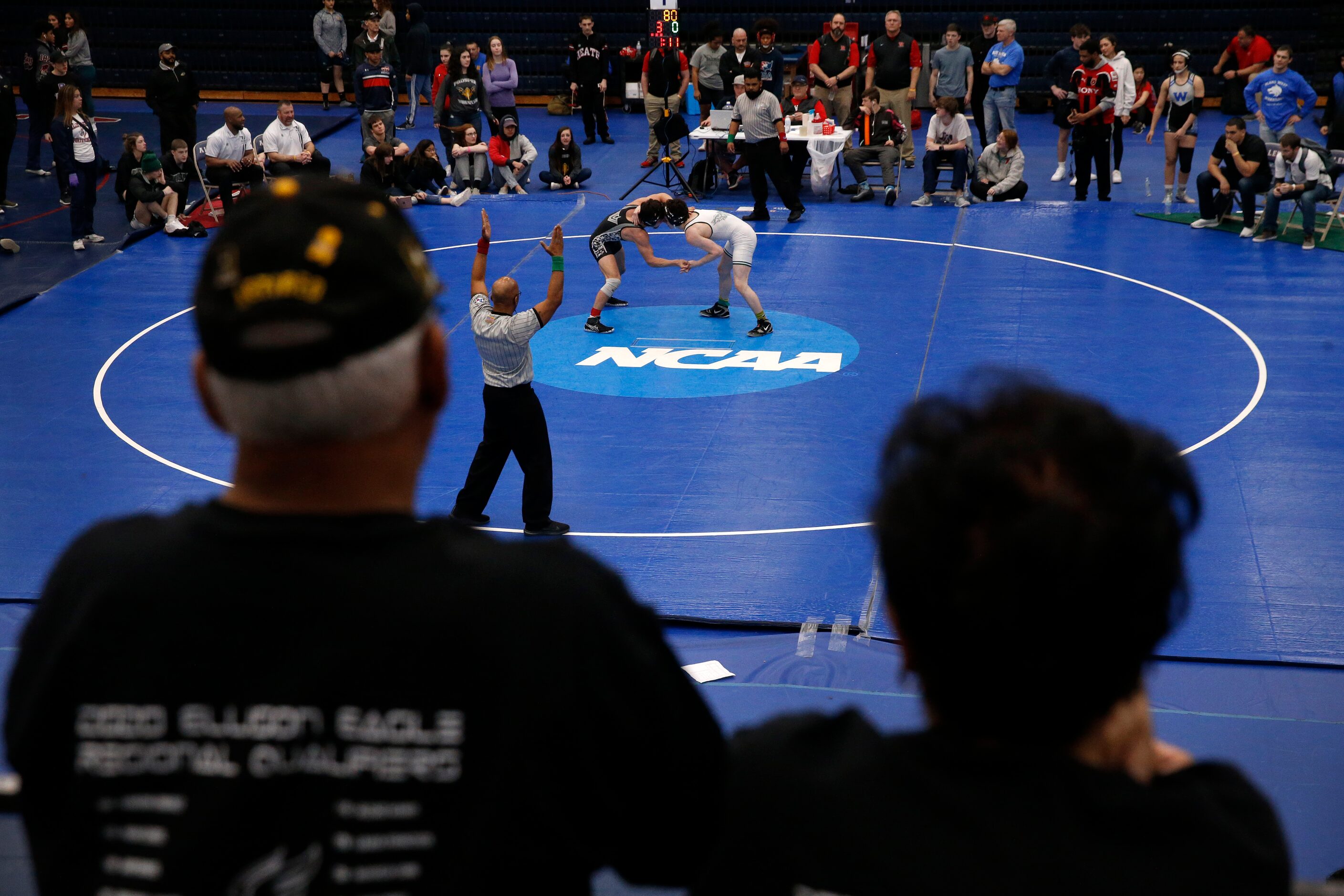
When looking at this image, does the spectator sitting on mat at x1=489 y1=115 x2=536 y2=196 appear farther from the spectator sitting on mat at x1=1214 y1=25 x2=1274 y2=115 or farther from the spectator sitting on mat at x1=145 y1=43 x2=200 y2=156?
the spectator sitting on mat at x1=1214 y1=25 x2=1274 y2=115

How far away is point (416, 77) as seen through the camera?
95.7 feet

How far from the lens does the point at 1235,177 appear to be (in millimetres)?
17234

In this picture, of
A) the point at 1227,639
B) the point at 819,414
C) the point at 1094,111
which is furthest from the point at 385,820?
the point at 1094,111

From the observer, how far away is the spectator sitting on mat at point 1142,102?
20609 millimetres

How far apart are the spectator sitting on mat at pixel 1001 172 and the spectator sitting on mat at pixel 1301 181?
12.5 feet

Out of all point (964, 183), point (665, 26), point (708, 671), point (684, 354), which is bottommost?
point (708, 671)

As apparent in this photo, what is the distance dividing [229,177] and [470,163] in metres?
3.75

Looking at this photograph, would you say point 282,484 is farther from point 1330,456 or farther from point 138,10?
point 138,10

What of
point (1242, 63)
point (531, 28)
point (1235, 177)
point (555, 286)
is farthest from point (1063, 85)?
point (555, 286)

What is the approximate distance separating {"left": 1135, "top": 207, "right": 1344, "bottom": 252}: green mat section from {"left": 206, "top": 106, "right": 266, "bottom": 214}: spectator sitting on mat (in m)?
13.1

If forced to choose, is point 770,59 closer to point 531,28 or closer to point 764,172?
point 764,172

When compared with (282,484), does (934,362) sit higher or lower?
lower

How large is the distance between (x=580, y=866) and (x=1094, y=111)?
62.0 feet

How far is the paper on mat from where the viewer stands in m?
7.38
